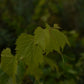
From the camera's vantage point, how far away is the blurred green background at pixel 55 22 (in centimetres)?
156

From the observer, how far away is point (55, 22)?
6.42ft

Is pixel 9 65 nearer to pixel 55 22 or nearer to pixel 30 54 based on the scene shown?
pixel 30 54

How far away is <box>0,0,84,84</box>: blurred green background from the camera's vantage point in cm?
156

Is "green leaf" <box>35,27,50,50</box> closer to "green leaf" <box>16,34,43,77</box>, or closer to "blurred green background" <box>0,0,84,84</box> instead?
"green leaf" <box>16,34,43,77</box>

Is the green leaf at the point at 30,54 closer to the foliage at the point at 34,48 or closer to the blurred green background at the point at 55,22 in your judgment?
the foliage at the point at 34,48

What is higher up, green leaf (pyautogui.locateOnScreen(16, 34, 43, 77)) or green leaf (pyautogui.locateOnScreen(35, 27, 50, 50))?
green leaf (pyautogui.locateOnScreen(35, 27, 50, 50))

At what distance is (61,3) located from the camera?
223 cm

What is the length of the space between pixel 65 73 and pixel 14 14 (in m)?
0.71

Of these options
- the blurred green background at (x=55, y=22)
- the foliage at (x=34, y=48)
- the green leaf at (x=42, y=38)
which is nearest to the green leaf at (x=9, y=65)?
the foliage at (x=34, y=48)

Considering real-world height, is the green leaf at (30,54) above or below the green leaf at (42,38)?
below

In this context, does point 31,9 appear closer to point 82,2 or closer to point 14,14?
point 14,14

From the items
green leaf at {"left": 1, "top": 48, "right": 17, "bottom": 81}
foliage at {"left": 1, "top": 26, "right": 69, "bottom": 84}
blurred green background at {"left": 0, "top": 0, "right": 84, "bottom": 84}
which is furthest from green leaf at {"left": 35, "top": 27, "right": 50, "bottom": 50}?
blurred green background at {"left": 0, "top": 0, "right": 84, "bottom": 84}

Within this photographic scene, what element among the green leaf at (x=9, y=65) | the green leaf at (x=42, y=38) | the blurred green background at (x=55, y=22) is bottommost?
the green leaf at (x=9, y=65)

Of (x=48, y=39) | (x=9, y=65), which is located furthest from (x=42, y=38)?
(x=9, y=65)
